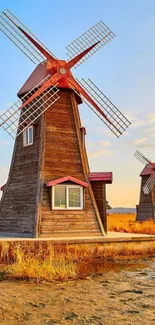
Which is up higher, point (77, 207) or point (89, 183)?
point (89, 183)

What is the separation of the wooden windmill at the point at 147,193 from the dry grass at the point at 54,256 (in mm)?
16078

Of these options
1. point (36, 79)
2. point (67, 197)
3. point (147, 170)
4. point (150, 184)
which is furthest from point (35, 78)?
point (147, 170)

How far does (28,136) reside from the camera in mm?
16062

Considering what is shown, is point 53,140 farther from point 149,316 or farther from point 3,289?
point 149,316

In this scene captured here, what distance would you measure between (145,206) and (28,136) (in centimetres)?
1883


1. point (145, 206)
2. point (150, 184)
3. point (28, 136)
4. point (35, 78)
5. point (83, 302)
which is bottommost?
point (83, 302)

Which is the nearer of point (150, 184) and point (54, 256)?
point (54, 256)

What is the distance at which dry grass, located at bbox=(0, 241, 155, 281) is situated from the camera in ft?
30.6

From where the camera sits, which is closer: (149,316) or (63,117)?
(149,316)

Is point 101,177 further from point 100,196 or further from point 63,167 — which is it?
point 63,167

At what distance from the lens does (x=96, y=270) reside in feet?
36.1

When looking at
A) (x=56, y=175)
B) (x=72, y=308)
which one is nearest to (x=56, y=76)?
(x=56, y=175)

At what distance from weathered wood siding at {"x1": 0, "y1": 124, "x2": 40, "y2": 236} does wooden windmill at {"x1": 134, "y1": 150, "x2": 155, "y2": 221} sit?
16562 mm

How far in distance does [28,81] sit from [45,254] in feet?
27.0
